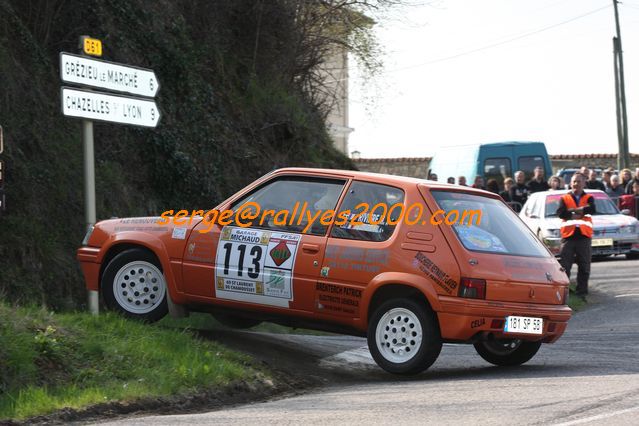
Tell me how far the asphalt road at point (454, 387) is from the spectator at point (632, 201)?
47.7ft

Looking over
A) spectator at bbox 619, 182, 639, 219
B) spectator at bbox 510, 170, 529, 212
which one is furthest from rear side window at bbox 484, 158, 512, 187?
spectator at bbox 510, 170, 529, 212

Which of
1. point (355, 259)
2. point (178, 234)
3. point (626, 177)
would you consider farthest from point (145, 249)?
point (626, 177)

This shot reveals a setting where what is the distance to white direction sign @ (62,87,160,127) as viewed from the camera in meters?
11.0

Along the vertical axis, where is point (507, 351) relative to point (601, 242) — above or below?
below

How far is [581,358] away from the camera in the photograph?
436 inches

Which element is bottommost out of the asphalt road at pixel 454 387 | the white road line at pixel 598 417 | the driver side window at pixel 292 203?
the asphalt road at pixel 454 387

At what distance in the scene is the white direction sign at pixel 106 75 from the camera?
11.1m

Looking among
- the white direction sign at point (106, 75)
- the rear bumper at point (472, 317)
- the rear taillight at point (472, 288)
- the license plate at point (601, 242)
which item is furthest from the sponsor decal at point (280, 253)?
the license plate at point (601, 242)

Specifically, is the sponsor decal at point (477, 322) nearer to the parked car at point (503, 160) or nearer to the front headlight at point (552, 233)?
the front headlight at point (552, 233)

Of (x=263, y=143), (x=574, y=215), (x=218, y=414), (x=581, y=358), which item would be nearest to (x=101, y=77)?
(x=218, y=414)

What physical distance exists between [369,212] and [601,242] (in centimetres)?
1572

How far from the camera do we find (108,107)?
11484 millimetres

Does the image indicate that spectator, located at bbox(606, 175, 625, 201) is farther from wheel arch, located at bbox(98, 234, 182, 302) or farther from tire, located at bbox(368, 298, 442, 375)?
tire, located at bbox(368, 298, 442, 375)

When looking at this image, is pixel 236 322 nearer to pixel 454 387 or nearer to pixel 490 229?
pixel 490 229
